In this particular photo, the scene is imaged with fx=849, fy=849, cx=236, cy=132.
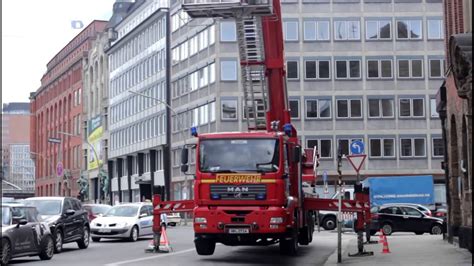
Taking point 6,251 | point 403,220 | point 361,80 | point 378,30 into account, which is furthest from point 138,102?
point 6,251

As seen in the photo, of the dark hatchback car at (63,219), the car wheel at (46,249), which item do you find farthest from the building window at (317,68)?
the car wheel at (46,249)

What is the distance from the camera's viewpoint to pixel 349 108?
6519cm

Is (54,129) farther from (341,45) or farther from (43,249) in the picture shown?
(43,249)

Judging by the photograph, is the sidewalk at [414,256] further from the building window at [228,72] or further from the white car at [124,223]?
the building window at [228,72]

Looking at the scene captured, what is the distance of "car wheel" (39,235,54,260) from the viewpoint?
66.6ft

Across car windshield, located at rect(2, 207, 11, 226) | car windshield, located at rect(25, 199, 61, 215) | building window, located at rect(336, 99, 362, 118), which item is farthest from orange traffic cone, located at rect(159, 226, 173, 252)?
building window, located at rect(336, 99, 362, 118)

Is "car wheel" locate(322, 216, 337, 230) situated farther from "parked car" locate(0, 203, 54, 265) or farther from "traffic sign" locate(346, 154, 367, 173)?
"parked car" locate(0, 203, 54, 265)

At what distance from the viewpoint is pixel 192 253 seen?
23109 mm

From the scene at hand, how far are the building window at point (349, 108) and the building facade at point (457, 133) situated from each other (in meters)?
39.2

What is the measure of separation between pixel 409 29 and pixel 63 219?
151 ft

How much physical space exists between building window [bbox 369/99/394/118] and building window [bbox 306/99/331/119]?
327 centimetres

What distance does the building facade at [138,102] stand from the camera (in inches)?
3046

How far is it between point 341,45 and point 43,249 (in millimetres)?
47533

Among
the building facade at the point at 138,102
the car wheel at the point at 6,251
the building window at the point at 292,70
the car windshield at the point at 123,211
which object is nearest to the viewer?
the car wheel at the point at 6,251
